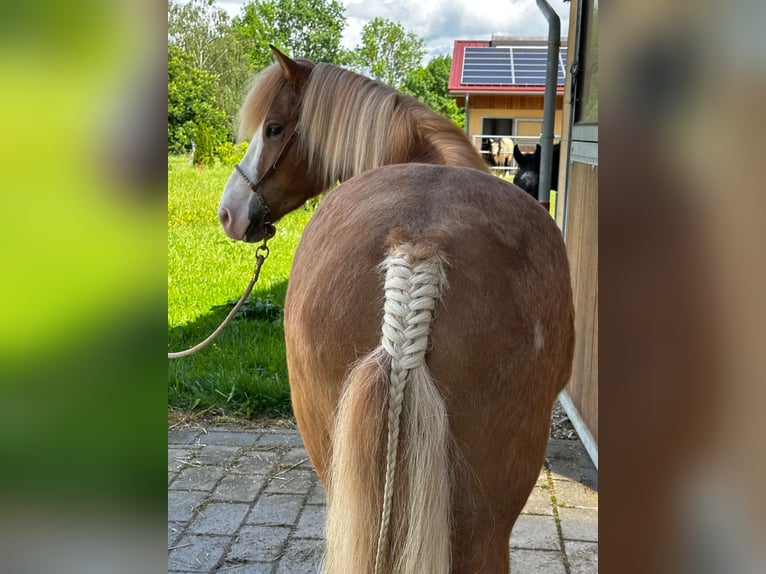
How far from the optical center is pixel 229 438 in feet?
11.5

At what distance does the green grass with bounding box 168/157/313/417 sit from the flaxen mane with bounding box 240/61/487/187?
1928 mm

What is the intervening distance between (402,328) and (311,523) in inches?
74.7

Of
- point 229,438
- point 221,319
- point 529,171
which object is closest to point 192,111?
point 221,319

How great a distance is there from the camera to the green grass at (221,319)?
12.6 ft

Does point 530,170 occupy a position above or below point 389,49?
below

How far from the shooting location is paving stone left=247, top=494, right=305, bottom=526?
2705 millimetres

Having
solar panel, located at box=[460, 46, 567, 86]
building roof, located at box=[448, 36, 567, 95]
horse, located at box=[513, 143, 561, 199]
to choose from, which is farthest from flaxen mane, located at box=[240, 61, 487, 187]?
solar panel, located at box=[460, 46, 567, 86]

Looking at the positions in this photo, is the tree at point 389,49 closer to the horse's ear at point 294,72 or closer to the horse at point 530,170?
the horse at point 530,170

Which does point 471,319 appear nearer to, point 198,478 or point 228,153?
point 198,478

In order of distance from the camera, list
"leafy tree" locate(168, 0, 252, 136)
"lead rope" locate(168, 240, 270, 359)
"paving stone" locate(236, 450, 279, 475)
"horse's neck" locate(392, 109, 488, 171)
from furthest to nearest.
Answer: "leafy tree" locate(168, 0, 252, 136) < "paving stone" locate(236, 450, 279, 475) < "horse's neck" locate(392, 109, 488, 171) < "lead rope" locate(168, 240, 270, 359)

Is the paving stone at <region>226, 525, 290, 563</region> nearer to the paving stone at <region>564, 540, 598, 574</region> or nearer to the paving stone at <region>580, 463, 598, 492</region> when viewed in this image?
the paving stone at <region>564, 540, 598, 574</region>

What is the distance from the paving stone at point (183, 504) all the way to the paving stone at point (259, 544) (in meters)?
0.31
